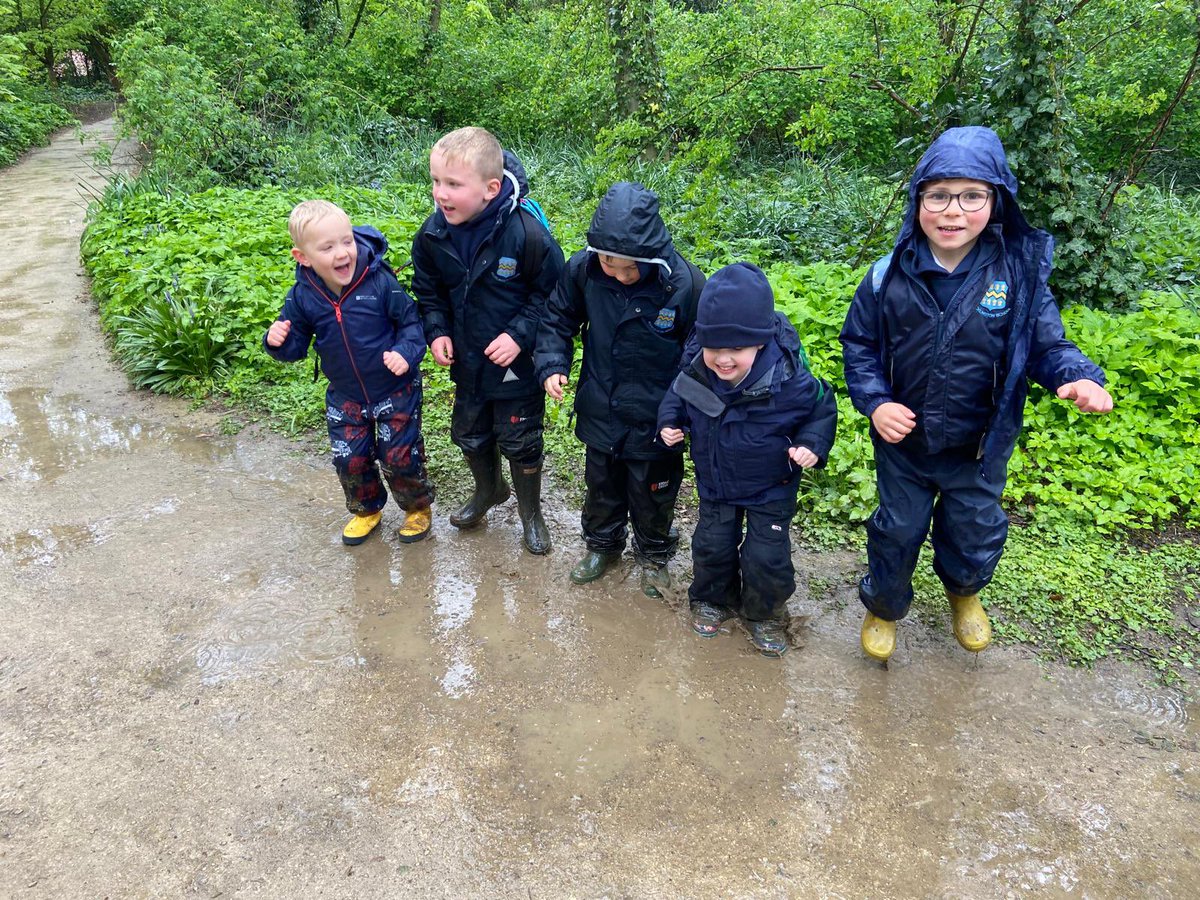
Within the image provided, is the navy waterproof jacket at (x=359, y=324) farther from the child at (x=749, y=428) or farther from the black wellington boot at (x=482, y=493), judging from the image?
the child at (x=749, y=428)

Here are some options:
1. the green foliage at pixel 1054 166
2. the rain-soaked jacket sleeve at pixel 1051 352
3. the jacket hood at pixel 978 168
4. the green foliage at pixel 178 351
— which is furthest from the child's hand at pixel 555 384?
→ the green foliage at pixel 1054 166

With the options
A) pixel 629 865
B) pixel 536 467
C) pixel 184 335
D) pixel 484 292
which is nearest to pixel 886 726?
pixel 629 865

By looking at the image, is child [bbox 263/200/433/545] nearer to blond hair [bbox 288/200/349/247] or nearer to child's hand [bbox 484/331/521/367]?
blond hair [bbox 288/200/349/247]

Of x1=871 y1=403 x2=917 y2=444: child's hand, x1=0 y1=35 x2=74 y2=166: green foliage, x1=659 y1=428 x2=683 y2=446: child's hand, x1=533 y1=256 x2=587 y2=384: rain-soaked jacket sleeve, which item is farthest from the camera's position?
x1=0 y1=35 x2=74 y2=166: green foliage

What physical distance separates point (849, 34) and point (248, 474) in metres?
7.88

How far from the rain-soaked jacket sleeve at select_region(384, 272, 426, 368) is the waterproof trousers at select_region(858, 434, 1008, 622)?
1.85 metres

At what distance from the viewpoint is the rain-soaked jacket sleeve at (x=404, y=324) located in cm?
342

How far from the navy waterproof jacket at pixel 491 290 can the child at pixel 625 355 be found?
185 millimetres

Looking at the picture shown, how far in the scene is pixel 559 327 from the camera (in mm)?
3229

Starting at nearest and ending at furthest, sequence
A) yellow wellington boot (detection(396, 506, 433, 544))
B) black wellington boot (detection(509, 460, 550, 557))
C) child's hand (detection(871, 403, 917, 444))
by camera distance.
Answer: child's hand (detection(871, 403, 917, 444)), black wellington boot (detection(509, 460, 550, 557)), yellow wellington boot (detection(396, 506, 433, 544))

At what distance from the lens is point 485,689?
2.92 meters

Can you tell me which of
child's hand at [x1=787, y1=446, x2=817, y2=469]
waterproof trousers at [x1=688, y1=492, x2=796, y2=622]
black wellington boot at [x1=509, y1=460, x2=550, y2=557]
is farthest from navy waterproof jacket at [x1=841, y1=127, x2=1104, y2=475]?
black wellington boot at [x1=509, y1=460, x2=550, y2=557]

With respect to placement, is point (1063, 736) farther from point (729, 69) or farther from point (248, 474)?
point (729, 69)

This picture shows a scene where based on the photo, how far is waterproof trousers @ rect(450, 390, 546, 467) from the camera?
3.58m
